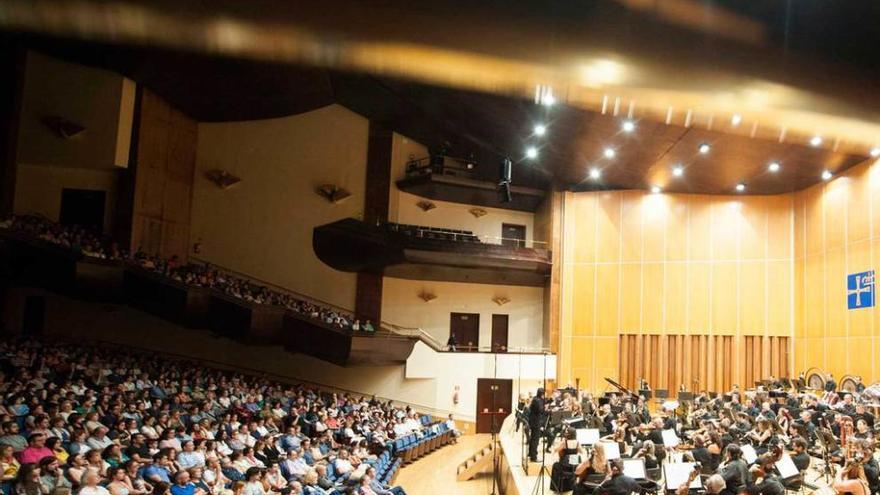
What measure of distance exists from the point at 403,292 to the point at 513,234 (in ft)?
14.9

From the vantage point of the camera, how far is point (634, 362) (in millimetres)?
21000

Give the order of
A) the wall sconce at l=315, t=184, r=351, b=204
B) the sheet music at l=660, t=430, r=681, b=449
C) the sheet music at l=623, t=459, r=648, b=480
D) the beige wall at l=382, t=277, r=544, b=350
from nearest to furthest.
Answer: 1. the sheet music at l=623, t=459, r=648, b=480
2. the sheet music at l=660, t=430, r=681, b=449
3. the wall sconce at l=315, t=184, r=351, b=204
4. the beige wall at l=382, t=277, r=544, b=350

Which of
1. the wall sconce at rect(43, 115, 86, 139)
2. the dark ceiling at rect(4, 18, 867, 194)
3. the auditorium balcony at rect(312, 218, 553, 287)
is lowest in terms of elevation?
the auditorium balcony at rect(312, 218, 553, 287)

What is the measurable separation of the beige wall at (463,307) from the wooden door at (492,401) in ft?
6.58

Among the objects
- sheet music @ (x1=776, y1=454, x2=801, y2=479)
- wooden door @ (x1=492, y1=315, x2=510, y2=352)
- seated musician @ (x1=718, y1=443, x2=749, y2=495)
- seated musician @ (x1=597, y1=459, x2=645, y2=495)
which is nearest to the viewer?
seated musician @ (x1=597, y1=459, x2=645, y2=495)

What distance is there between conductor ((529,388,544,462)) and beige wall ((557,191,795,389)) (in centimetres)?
1068

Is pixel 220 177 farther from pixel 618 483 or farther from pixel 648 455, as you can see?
pixel 618 483

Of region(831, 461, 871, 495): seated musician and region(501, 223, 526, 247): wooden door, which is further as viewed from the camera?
region(501, 223, 526, 247): wooden door

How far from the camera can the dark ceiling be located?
15.6 metres

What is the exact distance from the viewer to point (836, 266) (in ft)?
58.7

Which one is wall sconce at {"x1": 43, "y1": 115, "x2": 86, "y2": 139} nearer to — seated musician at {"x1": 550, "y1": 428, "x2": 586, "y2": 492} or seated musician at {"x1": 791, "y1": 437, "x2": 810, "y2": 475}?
seated musician at {"x1": 550, "y1": 428, "x2": 586, "y2": 492}

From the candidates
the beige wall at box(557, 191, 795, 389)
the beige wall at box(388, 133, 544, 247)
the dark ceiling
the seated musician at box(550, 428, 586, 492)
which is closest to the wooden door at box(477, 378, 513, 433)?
the beige wall at box(557, 191, 795, 389)

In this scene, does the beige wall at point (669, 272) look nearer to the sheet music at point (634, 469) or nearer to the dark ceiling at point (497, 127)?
the dark ceiling at point (497, 127)

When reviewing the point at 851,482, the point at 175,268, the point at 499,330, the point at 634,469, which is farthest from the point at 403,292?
the point at 851,482
